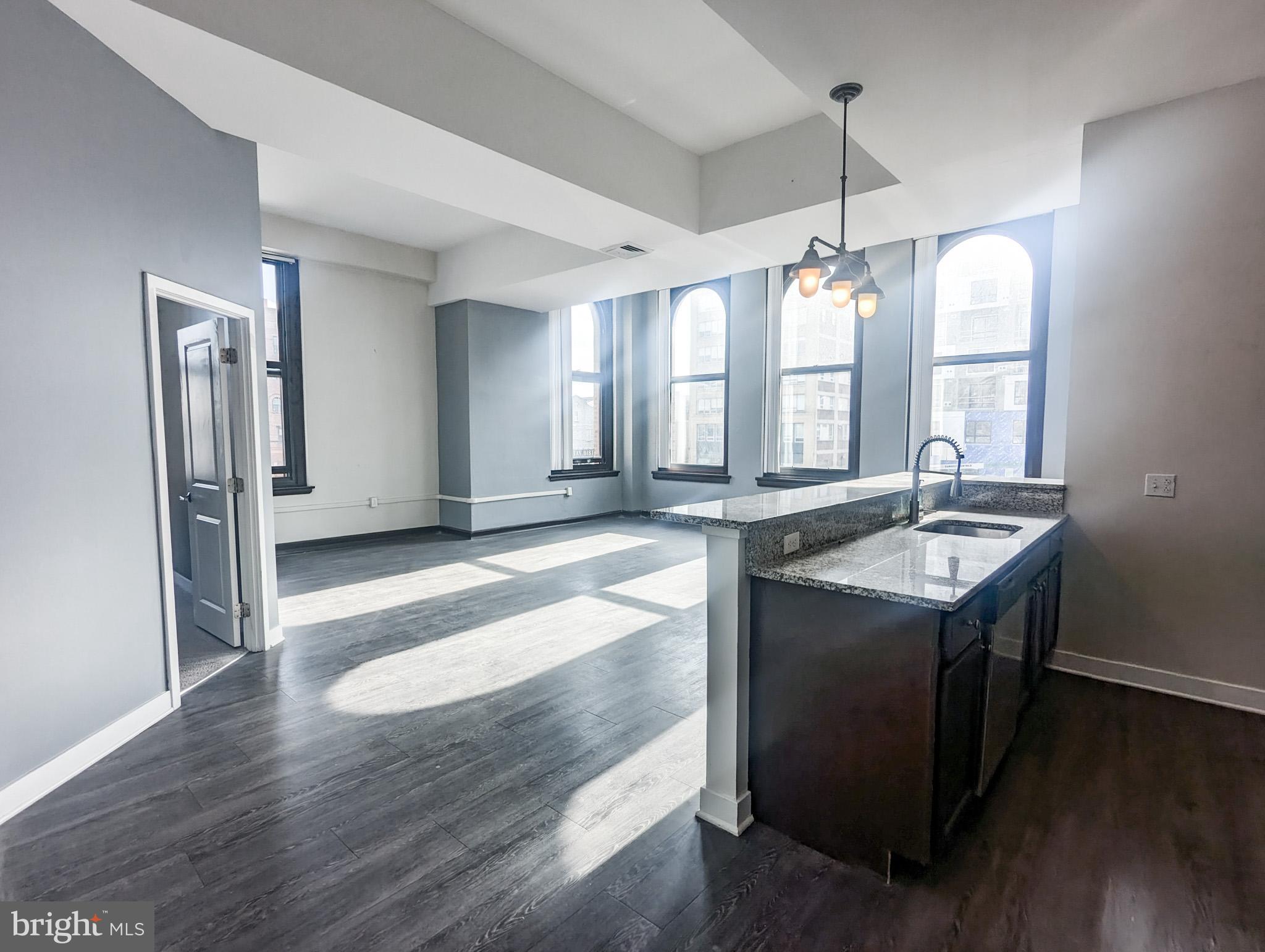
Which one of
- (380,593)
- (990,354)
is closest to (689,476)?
(990,354)

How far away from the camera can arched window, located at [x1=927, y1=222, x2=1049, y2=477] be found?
4.77 meters

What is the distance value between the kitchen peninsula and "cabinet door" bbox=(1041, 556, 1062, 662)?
68 centimetres

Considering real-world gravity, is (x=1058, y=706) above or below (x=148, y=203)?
below

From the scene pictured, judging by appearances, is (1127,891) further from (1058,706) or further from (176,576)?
(176,576)

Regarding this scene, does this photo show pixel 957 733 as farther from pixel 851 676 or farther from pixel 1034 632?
pixel 1034 632

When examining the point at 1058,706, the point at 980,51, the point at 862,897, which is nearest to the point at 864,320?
the point at 980,51

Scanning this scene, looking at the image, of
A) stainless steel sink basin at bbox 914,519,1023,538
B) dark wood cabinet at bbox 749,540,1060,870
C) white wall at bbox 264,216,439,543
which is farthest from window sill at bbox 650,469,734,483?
dark wood cabinet at bbox 749,540,1060,870

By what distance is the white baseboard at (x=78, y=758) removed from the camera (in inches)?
81.4

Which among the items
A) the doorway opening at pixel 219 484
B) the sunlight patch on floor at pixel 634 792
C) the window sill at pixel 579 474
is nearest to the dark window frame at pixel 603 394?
the window sill at pixel 579 474

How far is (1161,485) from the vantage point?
2891 millimetres

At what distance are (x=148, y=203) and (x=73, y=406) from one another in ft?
3.31

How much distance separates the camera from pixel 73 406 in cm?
231

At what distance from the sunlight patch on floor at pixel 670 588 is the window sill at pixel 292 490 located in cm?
346

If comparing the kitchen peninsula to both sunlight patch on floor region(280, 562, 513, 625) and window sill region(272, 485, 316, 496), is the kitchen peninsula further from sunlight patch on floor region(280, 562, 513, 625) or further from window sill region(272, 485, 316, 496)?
window sill region(272, 485, 316, 496)
